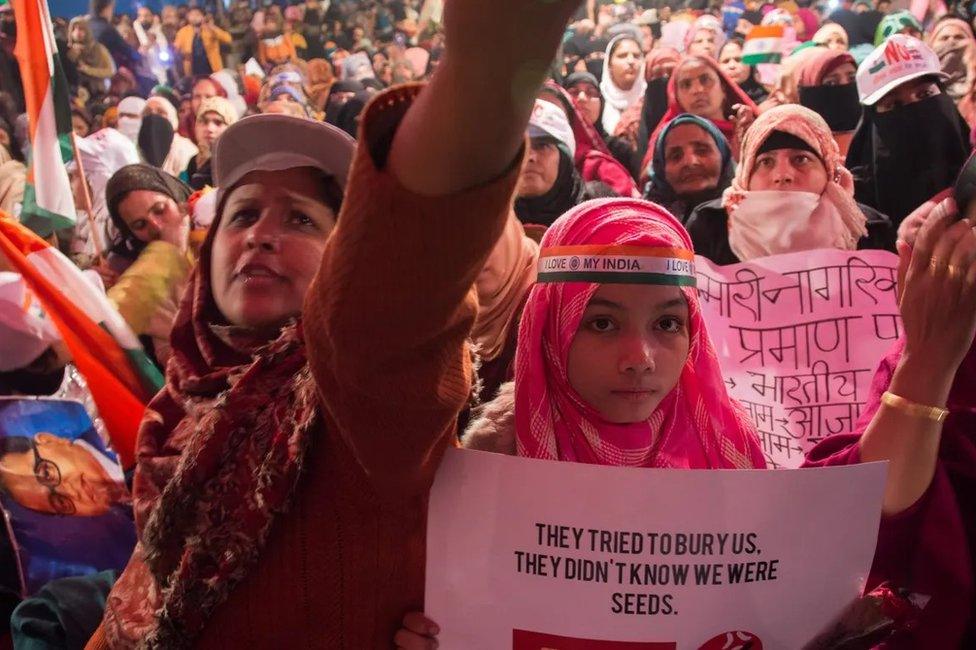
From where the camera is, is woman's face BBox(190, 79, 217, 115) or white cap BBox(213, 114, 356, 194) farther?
woman's face BBox(190, 79, 217, 115)

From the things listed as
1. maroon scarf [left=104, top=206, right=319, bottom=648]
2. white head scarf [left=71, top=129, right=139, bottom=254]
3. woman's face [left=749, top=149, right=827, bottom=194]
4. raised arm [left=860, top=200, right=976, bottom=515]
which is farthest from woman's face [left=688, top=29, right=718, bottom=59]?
white head scarf [left=71, top=129, right=139, bottom=254]

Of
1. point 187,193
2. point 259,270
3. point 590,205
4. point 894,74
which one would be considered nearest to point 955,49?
point 894,74

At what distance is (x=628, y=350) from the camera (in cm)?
85

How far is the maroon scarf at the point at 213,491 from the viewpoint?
0.68 metres

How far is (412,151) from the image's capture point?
1.32 feet

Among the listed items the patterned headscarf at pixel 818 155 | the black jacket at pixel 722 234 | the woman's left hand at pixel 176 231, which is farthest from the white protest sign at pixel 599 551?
the woman's left hand at pixel 176 231

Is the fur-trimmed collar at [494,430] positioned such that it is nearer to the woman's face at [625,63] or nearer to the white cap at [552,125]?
the white cap at [552,125]

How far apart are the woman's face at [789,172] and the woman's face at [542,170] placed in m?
0.43

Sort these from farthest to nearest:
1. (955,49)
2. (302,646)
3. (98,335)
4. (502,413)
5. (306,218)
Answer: (98,335), (955,49), (306,218), (502,413), (302,646)

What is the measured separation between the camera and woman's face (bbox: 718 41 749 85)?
71.1 inches

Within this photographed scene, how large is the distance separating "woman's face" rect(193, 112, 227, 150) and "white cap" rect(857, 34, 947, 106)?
1552 mm

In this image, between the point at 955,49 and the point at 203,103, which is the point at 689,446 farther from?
the point at 203,103

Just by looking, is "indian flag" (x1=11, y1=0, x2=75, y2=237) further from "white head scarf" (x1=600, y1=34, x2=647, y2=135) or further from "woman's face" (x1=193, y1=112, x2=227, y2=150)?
"white head scarf" (x1=600, y1=34, x2=647, y2=135)

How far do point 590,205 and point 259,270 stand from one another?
1.41 ft
